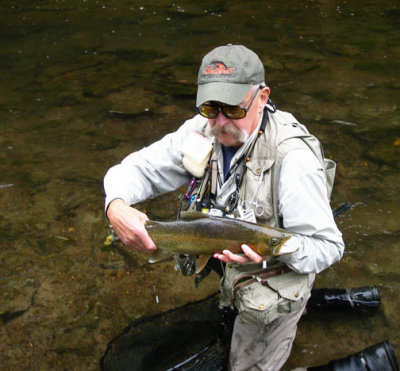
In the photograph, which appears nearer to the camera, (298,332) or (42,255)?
(298,332)

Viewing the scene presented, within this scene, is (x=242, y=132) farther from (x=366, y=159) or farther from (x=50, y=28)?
(x=50, y=28)

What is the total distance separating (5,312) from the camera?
4324 millimetres

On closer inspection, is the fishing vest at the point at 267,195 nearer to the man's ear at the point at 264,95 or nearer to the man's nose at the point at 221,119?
the man's ear at the point at 264,95

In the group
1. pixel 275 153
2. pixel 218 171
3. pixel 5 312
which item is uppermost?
pixel 275 153

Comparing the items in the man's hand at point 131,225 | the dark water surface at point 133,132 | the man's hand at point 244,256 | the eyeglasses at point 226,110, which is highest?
the eyeglasses at point 226,110

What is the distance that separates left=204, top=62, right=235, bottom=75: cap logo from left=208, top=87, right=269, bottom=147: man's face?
176 millimetres

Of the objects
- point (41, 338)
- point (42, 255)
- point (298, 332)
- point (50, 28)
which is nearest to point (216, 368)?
point (298, 332)

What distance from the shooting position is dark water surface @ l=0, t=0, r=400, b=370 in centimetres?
425

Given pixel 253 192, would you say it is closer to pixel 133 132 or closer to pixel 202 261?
pixel 202 261

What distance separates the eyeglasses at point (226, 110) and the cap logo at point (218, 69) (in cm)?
19

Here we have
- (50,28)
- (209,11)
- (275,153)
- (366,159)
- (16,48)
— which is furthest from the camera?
(209,11)

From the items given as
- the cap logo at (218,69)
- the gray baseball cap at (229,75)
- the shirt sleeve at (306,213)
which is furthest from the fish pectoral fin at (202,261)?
the cap logo at (218,69)

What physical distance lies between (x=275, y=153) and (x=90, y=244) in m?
2.86

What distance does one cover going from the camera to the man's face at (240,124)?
9.58 feet
